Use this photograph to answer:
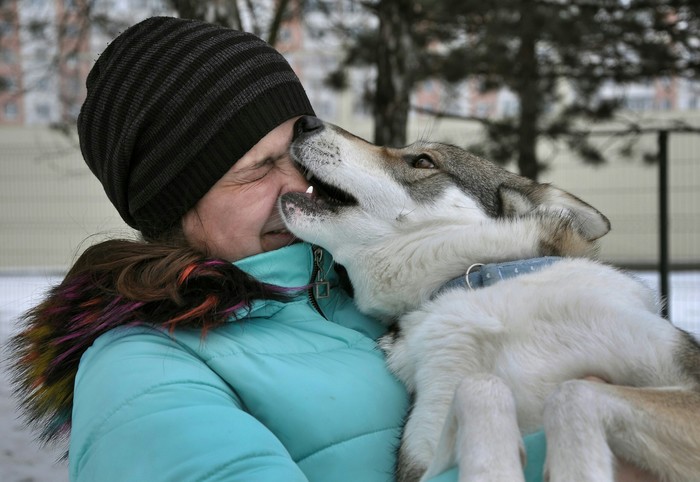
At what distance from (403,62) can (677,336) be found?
159 inches

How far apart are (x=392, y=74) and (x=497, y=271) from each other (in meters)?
3.69

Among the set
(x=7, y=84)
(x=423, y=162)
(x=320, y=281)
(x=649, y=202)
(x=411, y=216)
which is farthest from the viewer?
(x=649, y=202)

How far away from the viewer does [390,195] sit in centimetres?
241

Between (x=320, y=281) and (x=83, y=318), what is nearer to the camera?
(x=83, y=318)

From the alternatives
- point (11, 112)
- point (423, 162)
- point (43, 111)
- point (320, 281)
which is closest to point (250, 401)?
point (320, 281)

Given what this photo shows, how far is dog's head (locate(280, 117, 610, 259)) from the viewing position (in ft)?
7.58

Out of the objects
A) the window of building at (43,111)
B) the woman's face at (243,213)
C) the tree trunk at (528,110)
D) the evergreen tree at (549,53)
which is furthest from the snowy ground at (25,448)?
the window of building at (43,111)

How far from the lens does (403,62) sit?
5.48 meters

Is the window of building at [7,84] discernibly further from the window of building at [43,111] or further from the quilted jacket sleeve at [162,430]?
the quilted jacket sleeve at [162,430]

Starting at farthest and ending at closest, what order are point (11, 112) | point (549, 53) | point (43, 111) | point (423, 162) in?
point (11, 112) < point (43, 111) < point (549, 53) < point (423, 162)

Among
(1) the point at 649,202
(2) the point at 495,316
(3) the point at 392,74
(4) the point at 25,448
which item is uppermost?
(2) the point at 495,316

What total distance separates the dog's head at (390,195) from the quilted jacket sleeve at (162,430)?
28.5 inches

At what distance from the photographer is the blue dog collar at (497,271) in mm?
2044

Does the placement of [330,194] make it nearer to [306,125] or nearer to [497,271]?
[306,125]
